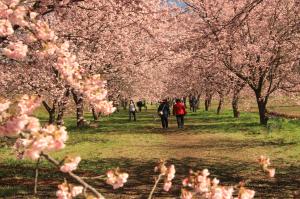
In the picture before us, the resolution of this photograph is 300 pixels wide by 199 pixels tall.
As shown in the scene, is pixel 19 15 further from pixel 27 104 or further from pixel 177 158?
pixel 177 158

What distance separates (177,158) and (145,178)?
3773 millimetres

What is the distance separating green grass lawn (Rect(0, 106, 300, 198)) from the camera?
11633 millimetres

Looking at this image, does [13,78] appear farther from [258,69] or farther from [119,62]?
[258,69]

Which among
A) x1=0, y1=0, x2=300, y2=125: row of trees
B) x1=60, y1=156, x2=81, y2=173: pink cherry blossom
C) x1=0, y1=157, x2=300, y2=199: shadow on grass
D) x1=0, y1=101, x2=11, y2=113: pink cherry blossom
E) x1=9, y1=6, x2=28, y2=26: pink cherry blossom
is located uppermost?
x1=0, y1=0, x2=300, y2=125: row of trees

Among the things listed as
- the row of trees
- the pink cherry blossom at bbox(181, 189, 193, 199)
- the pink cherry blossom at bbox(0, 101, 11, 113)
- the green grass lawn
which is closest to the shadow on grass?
the green grass lawn

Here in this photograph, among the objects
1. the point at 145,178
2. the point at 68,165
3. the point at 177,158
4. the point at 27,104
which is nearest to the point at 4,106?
the point at 27,104

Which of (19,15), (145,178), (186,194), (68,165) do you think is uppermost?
(19,15)

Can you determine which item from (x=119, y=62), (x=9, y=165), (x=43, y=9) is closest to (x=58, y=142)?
(x=43, y=9)

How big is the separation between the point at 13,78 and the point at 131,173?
12.5m

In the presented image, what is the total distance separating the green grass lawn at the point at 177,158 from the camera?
11.6 m

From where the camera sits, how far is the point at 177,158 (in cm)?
1659

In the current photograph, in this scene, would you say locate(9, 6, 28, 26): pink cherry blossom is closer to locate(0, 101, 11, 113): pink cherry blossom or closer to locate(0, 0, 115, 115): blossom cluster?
locate(0, 0, 115, 115): blossom cluster

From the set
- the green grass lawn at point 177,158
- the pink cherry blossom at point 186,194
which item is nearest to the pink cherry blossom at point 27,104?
the pink cherry blossom at point 186,194

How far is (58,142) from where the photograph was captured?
3807 mm
